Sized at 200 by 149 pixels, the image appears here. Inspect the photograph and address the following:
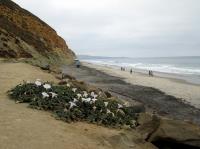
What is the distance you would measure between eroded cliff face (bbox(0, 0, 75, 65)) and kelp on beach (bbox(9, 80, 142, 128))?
21.3 meters

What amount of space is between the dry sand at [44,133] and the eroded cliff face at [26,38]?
76.2ft

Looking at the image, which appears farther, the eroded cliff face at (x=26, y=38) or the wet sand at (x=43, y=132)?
the eroded cliff face at (x=26, y=38)

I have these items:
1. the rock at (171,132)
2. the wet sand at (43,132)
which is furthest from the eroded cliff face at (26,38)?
the rock at (171,132)

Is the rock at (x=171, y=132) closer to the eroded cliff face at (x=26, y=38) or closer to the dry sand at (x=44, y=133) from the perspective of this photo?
the dry sand at (x=44, y=133)

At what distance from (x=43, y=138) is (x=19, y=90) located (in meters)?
4.22

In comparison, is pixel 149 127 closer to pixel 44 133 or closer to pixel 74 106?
pixel 74 106

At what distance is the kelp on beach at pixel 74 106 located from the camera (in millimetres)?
10695

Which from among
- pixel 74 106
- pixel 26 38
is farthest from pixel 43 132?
pixel 26 38

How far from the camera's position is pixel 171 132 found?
929 cm

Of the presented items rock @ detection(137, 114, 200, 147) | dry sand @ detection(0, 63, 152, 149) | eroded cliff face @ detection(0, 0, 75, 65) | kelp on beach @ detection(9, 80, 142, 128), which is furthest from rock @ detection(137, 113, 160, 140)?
eroded cliff face @ detection(0, 0, 75, 65)

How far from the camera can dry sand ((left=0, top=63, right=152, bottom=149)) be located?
7883 millimetres

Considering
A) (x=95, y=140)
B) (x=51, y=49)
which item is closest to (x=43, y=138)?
(x=95, y=140)

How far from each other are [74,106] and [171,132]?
2.90 meters

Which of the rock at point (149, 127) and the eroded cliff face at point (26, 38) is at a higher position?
the eroded cliff face at point (26, 38)
